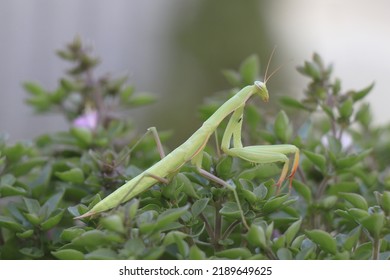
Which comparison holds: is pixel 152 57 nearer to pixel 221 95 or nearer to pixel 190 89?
pixel 190 89

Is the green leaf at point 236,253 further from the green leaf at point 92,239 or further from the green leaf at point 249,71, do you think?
the green leaf at point 249,71

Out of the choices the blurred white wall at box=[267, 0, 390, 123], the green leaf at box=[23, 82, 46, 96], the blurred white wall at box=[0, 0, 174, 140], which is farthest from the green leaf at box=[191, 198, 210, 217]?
the blurred white wall at box=[0, 0, 174, 140]

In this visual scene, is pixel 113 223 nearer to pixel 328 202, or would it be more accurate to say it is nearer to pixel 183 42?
pixel 328 202

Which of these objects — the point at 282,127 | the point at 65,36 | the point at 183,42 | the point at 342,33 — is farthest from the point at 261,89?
the point at 65,36

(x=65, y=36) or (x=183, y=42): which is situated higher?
(x=65, y=36)

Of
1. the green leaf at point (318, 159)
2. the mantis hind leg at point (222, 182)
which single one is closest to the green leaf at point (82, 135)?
the mantis hind leg at point (222, 182)

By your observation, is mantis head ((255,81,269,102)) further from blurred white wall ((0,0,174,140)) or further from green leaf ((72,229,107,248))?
blurred white wall ((0,0,174,140))
